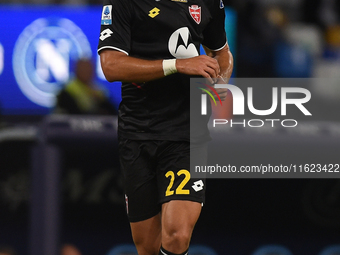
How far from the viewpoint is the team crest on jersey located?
3.11 metres

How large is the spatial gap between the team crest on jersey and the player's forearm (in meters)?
0.38

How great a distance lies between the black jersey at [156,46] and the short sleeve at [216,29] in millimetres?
52

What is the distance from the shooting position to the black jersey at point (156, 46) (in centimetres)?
304

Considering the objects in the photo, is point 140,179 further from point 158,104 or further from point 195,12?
point 195,12

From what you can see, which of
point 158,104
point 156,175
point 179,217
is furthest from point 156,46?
point 179,217

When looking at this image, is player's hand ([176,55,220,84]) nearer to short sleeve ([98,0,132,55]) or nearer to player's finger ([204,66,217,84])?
player's finger ([204,66,217,84])

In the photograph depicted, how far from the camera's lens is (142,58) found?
10.2 ft

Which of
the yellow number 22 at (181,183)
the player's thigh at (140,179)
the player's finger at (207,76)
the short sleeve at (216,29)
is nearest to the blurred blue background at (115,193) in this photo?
the short sleeve at (216,29)

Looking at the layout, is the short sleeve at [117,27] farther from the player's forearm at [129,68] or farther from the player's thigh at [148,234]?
the player's thigh at [148,234]

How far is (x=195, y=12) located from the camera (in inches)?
123

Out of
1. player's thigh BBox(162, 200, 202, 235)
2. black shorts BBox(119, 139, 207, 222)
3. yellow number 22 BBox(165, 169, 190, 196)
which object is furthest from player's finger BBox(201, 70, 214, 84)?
player's thigh BBox(162, 200, 202, 235)

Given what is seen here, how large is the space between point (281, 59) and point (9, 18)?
3.41 m

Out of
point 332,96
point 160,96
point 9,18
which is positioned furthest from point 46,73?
point 160,96

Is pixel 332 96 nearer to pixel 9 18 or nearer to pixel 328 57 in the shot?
pixel 328 57
